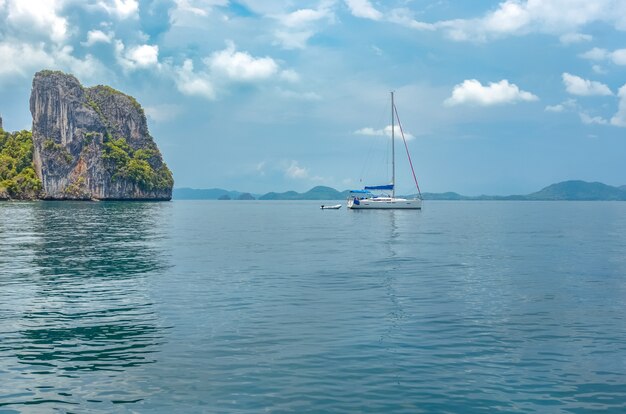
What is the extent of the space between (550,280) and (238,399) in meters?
25.5

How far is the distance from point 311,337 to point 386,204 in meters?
127

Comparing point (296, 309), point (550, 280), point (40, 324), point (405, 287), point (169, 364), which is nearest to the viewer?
point (169, 364)

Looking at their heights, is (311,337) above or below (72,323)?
below

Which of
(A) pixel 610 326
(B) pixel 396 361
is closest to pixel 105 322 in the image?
(B) pixel 396 361

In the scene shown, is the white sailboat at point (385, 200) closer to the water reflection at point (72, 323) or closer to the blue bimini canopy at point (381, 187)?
the blue bimini canopy at point (381, 187)

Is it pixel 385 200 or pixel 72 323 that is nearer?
pixel 72 323

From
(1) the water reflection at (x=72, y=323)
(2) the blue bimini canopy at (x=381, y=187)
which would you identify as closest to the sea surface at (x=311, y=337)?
(1) the water reflection at (x=72, y=323)

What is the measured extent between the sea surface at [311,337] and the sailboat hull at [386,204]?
340 ft

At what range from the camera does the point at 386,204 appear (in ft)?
474

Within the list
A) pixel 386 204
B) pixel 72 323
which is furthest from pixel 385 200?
pixel 72 323

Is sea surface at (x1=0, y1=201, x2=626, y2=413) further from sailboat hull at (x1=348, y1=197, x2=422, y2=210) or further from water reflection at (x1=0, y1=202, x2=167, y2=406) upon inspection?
sailboat hull at (x1=348, y1=197, x2=422, y2=210)

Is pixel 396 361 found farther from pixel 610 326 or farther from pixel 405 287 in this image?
pixel 405 287

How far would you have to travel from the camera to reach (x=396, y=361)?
633 inches

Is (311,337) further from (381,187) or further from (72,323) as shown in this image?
(381,187)
